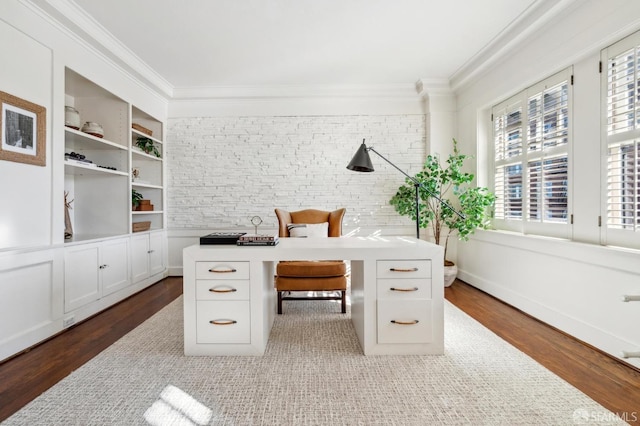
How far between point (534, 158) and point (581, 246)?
38.9 inches

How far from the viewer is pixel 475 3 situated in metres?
2.43

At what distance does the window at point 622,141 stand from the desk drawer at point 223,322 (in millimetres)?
2658

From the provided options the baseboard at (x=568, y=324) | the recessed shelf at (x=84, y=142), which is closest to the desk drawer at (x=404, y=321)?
the baseboard at (x=568, y=324)

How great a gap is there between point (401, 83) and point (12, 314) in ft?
15.2

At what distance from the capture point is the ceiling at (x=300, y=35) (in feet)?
8.03

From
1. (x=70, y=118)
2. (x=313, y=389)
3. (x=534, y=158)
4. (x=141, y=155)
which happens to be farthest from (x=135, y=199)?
(x=534, y=158)

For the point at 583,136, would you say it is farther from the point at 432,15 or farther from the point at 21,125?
the point at 21,125

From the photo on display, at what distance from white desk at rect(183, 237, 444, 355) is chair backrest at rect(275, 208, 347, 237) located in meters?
1.29

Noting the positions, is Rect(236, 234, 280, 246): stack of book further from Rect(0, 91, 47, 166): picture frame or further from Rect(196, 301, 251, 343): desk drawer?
Rect(0, 91, 47, 166): picture frame

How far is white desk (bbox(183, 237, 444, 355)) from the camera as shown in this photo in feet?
6.32

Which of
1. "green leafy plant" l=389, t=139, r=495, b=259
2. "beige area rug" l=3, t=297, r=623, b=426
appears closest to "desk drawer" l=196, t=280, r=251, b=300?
"beige area rug" l=3, t=297, r=623, b=426

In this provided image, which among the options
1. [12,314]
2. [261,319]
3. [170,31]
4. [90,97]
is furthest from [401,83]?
[12,314]

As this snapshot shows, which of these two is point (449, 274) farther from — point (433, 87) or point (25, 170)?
point (25, 170)

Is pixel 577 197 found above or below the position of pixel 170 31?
below
